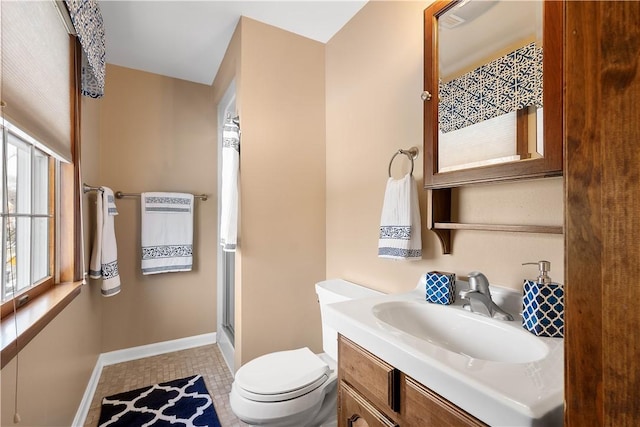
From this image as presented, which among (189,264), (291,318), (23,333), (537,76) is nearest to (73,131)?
(23,333)

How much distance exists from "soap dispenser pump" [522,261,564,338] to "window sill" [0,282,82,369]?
1361 millimetres

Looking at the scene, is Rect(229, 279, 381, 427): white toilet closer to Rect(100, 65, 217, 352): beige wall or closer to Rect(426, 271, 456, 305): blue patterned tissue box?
Rect(426, 271, 456, 305): blue patterned tissue box

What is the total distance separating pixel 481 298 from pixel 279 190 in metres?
1.32

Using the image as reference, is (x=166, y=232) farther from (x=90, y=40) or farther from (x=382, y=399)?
(x=382, y=399)

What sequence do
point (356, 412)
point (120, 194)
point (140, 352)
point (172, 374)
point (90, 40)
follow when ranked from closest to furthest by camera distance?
point (356, 412) → point (90, 40) → point (172, 374) → point (120, 194) → point (140, 352)

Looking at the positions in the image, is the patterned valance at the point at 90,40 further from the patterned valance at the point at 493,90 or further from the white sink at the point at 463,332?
the white sink at the point at 463,332

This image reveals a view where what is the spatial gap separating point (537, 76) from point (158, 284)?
2803 millimetres

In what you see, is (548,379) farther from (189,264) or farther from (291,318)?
(189,264)

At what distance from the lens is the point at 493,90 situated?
3.38 feet

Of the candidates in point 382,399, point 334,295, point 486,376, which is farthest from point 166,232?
point 486,376

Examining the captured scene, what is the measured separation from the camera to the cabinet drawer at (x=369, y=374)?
786 millimetres

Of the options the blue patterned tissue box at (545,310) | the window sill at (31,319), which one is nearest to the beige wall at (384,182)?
the blue patterned tissue box at (545,310)

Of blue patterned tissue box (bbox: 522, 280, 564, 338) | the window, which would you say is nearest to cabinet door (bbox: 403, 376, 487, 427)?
blue patterned tissue box (bbox: 522, 280, 564, 338)

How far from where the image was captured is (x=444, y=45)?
119 cm
